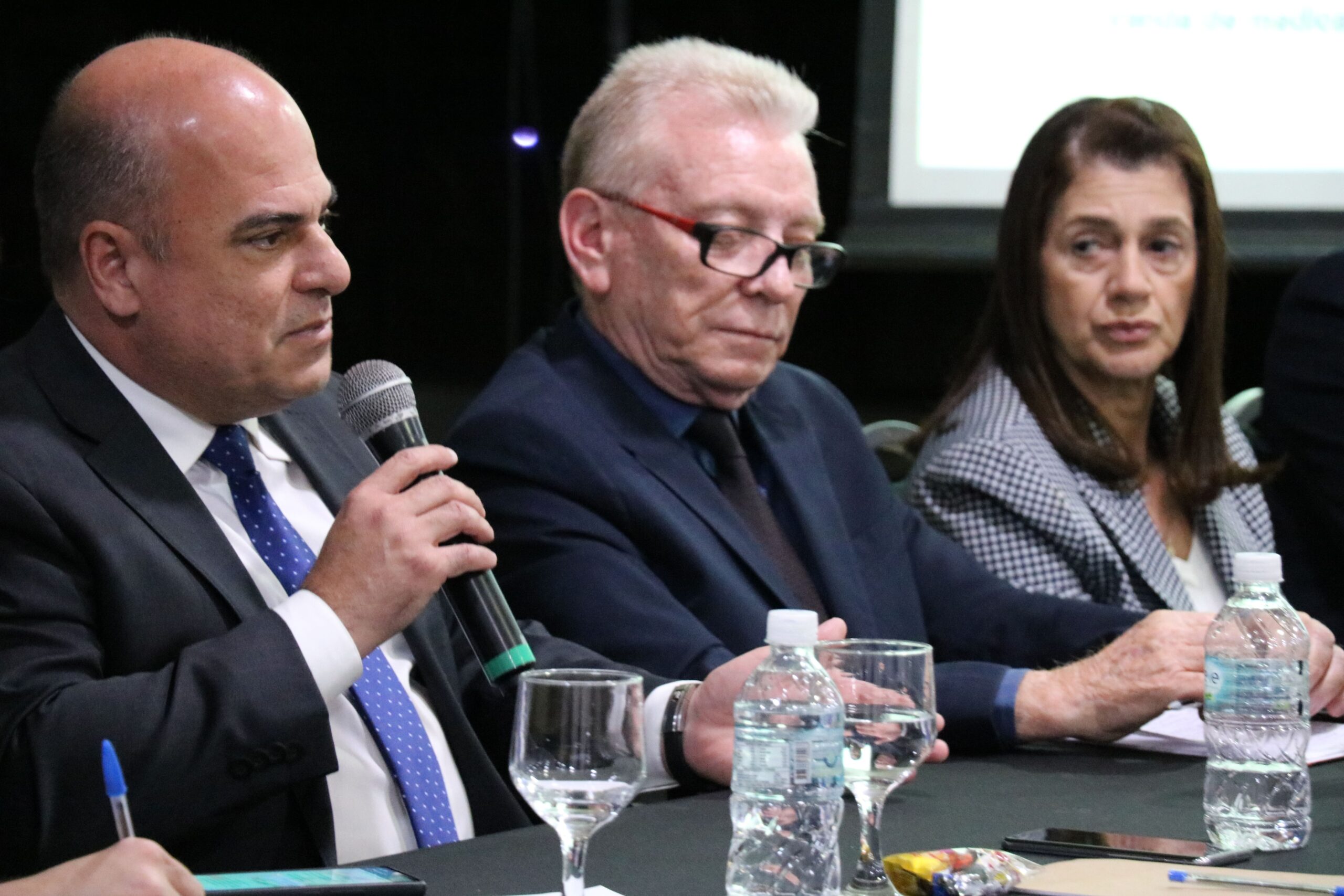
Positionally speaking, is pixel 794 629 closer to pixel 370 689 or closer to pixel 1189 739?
pixel 370 689

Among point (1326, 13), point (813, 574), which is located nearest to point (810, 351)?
point (1326, 13)

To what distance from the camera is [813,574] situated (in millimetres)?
2201

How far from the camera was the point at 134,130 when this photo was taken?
1.59 metres

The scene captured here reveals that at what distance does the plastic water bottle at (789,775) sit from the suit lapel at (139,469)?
57 cm

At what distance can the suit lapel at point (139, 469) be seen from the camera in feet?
5.03

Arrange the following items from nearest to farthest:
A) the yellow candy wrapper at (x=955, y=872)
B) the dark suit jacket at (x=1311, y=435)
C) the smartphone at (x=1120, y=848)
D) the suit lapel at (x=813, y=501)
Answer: the yellow candy wrapper at (x=955, y=872), the smartphone at (x=1120, y=848), the suit lapel at (x=813, y=501), the dark suit jacket at (x=1311, y=435)

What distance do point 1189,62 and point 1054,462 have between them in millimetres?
1628

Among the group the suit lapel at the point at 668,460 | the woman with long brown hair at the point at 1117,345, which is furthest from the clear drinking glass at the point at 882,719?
the woman with long brown hair at the point at 1117,345

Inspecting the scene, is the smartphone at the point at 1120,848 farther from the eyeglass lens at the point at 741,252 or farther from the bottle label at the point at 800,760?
the eyeglass lens at the point at 741,252

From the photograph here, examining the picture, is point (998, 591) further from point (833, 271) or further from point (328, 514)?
point (328, 514)

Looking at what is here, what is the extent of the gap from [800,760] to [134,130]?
0.90m

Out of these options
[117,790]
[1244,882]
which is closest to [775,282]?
[1244,882]

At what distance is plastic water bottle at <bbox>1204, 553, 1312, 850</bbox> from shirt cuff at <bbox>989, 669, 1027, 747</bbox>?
0.29 m

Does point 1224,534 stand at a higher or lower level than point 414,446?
lower
